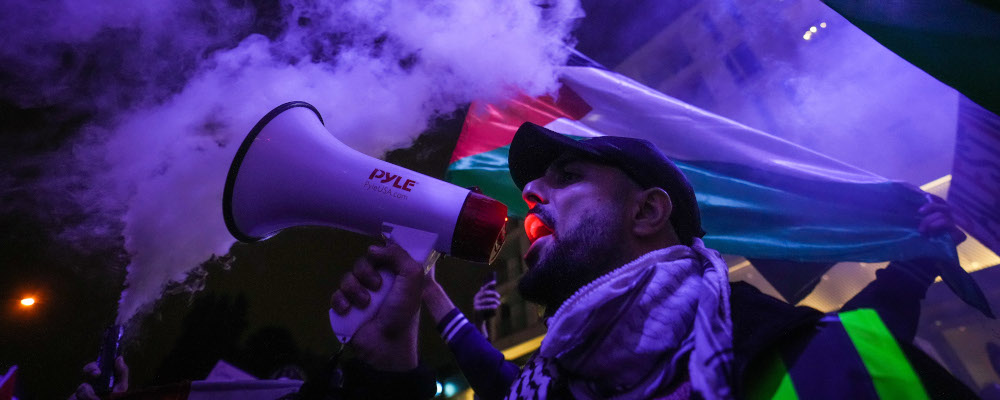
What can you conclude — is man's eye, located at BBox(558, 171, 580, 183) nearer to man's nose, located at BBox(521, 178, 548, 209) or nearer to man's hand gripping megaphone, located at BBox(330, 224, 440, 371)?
man's nose, located at BBox(521, 178, 548, 209)

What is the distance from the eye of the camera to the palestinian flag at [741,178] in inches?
108

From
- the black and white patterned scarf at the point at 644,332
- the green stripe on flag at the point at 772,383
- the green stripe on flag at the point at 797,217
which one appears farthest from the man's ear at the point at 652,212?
the green stripe on flag at the point at 797,217

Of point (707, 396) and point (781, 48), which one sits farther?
point (781, 48)

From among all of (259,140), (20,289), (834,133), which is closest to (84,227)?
(20,289)

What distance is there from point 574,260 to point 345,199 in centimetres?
96

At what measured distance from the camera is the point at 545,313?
151 cm

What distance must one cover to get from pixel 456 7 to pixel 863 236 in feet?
11.5

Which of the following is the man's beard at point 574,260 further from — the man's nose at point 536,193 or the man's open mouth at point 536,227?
the man's nose at point 536,193

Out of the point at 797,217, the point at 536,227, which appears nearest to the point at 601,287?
the point at 536,227

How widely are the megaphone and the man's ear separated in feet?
1.69

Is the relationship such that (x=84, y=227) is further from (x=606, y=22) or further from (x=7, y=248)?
(x=606, y=22)

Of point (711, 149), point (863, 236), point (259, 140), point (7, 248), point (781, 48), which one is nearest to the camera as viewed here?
point (259, 140)

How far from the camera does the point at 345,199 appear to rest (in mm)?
1680

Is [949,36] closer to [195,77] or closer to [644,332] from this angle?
[644,332]
